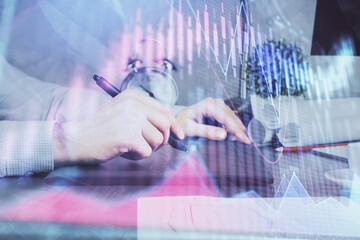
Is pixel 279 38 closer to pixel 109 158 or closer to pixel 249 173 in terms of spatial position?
pixel 249 173

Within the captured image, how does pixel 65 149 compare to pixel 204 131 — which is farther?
pixel 204 131

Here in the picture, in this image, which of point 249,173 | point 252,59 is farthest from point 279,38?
point 249,173

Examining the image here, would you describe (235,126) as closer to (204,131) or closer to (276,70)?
(204,131)

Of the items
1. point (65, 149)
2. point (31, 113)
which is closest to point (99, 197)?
Answer: point (65, 149)

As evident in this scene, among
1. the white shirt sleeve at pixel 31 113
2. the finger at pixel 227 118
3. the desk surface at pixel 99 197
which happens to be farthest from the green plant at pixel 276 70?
the white shirt sleeve at pixel 31 113

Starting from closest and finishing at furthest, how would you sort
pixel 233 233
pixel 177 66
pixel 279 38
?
pixel 233 233 → pixel 177 66 → pixel 279 38

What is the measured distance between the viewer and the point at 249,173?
1.41 ft

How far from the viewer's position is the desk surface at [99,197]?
326mm

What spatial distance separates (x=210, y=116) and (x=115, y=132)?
212 millimetres

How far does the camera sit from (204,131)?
479 millimetres

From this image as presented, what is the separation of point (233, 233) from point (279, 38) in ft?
2.07

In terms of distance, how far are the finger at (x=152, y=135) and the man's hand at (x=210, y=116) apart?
0.08 m

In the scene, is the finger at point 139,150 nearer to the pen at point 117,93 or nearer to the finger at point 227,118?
the pen at point 117,93

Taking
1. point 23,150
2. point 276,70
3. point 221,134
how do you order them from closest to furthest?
point 23,150 → point 221,134 → point 276,70
